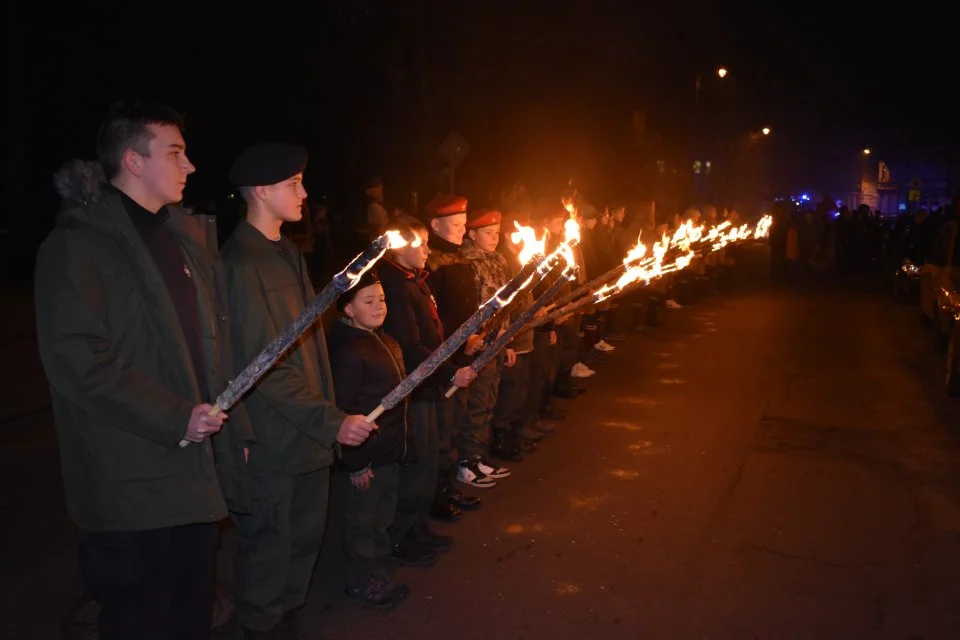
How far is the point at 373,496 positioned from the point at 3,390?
252 inches

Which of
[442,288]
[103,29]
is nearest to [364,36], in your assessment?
[103,29]

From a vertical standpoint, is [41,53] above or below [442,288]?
above

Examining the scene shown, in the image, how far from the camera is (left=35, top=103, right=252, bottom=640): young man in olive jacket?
9.12 ft

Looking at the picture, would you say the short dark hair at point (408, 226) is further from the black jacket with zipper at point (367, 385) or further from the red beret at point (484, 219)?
the red beret at point (484, 219)

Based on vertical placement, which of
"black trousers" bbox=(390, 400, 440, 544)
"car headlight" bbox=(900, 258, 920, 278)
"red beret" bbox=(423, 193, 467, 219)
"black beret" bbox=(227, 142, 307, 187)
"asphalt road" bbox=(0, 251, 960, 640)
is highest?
"black beret" bbox=(227, 142, 307, 187)

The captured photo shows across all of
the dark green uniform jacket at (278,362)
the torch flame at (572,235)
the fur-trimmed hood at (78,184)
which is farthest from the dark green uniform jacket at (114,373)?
the torch flame at (572,235)

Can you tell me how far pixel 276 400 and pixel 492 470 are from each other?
3.13m

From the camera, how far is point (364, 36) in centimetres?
1895

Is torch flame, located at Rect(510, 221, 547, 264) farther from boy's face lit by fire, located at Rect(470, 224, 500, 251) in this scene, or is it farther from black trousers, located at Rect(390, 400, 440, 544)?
black trousers, located at Rect(390, 400, 440, 544)

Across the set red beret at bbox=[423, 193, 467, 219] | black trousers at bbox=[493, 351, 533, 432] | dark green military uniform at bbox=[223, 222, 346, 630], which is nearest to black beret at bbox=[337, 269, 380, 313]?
dark green military uniform at bbox=[223, 222, 346, 630]

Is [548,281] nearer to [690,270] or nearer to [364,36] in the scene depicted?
[690,270]

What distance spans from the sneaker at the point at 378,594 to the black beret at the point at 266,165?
217 cm

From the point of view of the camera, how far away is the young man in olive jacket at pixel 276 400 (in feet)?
11.8

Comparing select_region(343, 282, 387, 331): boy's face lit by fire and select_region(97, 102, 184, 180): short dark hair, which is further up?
select_region(97, 102, 184, 180): short dark hair
